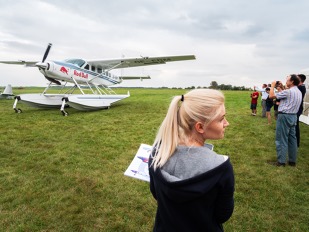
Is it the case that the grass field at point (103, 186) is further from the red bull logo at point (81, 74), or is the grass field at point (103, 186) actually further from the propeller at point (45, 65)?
the red bull logo at point (81, 74)

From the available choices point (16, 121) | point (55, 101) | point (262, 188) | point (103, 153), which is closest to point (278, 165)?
point (262, 188)

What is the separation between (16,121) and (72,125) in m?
2.78

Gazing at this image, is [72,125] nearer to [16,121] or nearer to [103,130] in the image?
[103,130]

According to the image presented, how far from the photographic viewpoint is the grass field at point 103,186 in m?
3.35

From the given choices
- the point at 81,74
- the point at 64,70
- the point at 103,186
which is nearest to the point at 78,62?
the point at 81,74

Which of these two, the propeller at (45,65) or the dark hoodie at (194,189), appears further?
the propeller at (45,65)

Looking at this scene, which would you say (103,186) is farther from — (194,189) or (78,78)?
(78,78)

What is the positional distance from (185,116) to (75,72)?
1392 cm

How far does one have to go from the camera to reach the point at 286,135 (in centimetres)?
508

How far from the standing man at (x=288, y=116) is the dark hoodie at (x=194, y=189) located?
4.12 metres

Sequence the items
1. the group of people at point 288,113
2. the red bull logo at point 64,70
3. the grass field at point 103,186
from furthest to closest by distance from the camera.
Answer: the red bull logo at point 64,70 → the group of people at point 288,113 → the grass field at point 103,186

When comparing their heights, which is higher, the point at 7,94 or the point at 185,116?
the point at 185,116

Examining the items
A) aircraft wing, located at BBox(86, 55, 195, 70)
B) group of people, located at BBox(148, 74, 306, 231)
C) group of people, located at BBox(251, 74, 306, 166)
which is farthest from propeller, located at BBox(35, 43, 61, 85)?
group of people, located at BBox(148, 74, 306, 231)

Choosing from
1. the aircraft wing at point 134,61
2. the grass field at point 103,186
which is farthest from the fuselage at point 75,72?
the grass field at point 103,186
